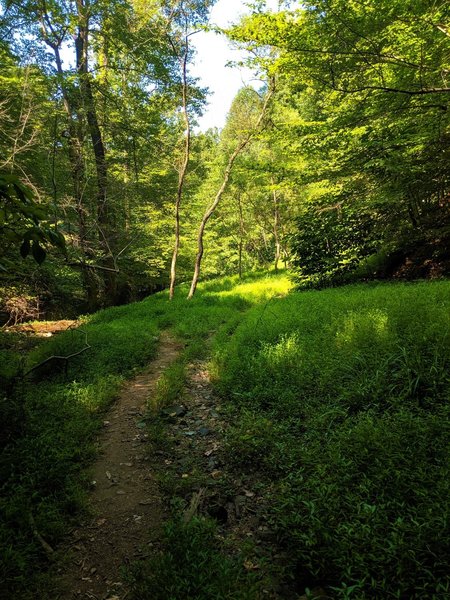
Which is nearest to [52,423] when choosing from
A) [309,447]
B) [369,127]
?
[309,447]

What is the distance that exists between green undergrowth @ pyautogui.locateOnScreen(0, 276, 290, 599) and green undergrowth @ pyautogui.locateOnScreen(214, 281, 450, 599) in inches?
80.0

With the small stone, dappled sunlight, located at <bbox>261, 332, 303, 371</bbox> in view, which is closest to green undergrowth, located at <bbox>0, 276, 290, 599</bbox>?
the small stone

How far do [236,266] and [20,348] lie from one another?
23527mm

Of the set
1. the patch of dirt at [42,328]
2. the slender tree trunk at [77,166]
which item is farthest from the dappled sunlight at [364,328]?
the patch of dirt at [42,328]

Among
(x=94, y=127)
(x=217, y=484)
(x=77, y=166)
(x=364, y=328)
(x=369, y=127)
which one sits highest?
(x=94, y=127)

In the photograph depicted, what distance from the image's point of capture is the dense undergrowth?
8.07 ft

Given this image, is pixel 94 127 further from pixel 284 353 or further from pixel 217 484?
pixel 217 484

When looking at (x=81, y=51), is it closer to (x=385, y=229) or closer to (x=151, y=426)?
(x=385, y=229)

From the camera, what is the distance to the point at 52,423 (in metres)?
4.71

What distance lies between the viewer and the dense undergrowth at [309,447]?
2.46m

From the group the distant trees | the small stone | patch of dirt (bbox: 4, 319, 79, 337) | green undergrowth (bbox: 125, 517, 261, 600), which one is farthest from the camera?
patch of dirt (bbox: 4, 319, 79, 337)

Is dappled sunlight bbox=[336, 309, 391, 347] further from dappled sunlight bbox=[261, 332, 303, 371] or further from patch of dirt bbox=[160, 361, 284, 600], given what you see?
patch of dirt bbox=[160, 361, 284, 600]

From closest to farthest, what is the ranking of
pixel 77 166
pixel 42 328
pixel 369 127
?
pixel 369 127, pixel 77 166, pixel 42 328

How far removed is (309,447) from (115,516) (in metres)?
2.41
